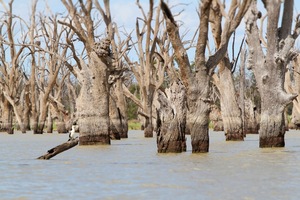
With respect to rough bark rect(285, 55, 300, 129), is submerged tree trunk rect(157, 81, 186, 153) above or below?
below

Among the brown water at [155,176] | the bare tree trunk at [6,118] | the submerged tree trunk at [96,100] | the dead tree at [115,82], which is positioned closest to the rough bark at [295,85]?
the dead tree at [115,82]

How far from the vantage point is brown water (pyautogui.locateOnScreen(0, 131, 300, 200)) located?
991 cm

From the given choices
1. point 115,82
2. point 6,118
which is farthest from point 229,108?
point 6,118

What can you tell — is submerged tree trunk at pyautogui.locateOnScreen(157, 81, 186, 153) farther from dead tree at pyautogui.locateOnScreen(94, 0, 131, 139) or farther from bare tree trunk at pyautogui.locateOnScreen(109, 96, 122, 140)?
bare tree trunk at pyautogui.locateOnScreen(109, 96, 122, 140)

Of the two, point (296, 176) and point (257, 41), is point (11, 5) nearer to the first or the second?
point (257, 41)

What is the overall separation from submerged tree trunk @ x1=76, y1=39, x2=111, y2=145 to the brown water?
4410mm

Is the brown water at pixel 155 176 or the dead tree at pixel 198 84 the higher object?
the dead tree at pixel 198 84

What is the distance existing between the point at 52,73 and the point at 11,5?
444 cm

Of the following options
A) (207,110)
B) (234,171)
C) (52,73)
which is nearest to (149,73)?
(52,73)

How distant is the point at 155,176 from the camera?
12.4 m

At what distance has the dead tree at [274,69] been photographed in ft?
64.4

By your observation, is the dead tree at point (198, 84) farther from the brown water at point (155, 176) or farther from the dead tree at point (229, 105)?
the dead tree at point (229, 105)

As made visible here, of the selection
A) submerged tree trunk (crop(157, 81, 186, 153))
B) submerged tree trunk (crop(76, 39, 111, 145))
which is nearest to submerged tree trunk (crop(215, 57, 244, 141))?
submerged tree trunk (crop(76, 39, 111, 145))

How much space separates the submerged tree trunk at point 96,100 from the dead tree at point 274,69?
4.82 meters
